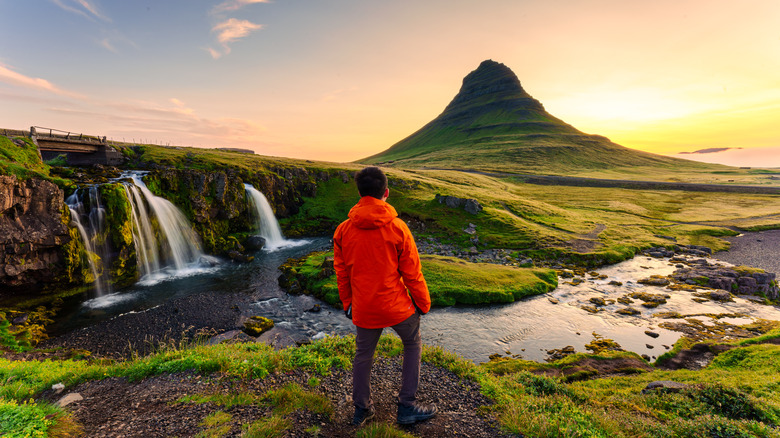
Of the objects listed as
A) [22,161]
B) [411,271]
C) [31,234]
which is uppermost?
[22,161]

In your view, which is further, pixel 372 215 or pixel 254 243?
pixel 254 243

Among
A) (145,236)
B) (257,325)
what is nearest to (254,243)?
(145,236)

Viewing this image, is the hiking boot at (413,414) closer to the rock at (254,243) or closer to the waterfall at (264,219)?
the rock at (254,243)

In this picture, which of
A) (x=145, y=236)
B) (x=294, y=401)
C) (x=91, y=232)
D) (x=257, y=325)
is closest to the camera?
(x=294, y=401)

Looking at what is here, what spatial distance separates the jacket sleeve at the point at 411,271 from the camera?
6.07m

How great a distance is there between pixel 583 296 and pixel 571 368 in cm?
1471

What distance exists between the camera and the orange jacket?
5902 millimetres

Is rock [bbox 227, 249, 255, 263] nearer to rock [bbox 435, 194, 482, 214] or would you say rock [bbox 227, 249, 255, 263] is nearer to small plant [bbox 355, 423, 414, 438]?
small plant [bbox 355, 423, 414, 438]

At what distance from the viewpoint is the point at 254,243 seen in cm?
4116

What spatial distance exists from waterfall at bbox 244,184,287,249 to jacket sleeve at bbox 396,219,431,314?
137 ft

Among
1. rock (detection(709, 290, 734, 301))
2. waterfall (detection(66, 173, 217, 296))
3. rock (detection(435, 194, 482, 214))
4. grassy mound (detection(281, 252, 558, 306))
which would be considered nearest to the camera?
grassy mound (detection(281, 252, 558, 306))

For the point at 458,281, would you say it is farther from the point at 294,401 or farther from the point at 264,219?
the point at 264,219

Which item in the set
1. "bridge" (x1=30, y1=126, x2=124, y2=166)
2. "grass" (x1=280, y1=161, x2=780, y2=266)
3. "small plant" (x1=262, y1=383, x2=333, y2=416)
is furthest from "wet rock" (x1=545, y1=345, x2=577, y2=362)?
"bridge" (x1=30, y1=126, x2=124, y2=166)

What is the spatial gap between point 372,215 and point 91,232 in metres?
35.0
